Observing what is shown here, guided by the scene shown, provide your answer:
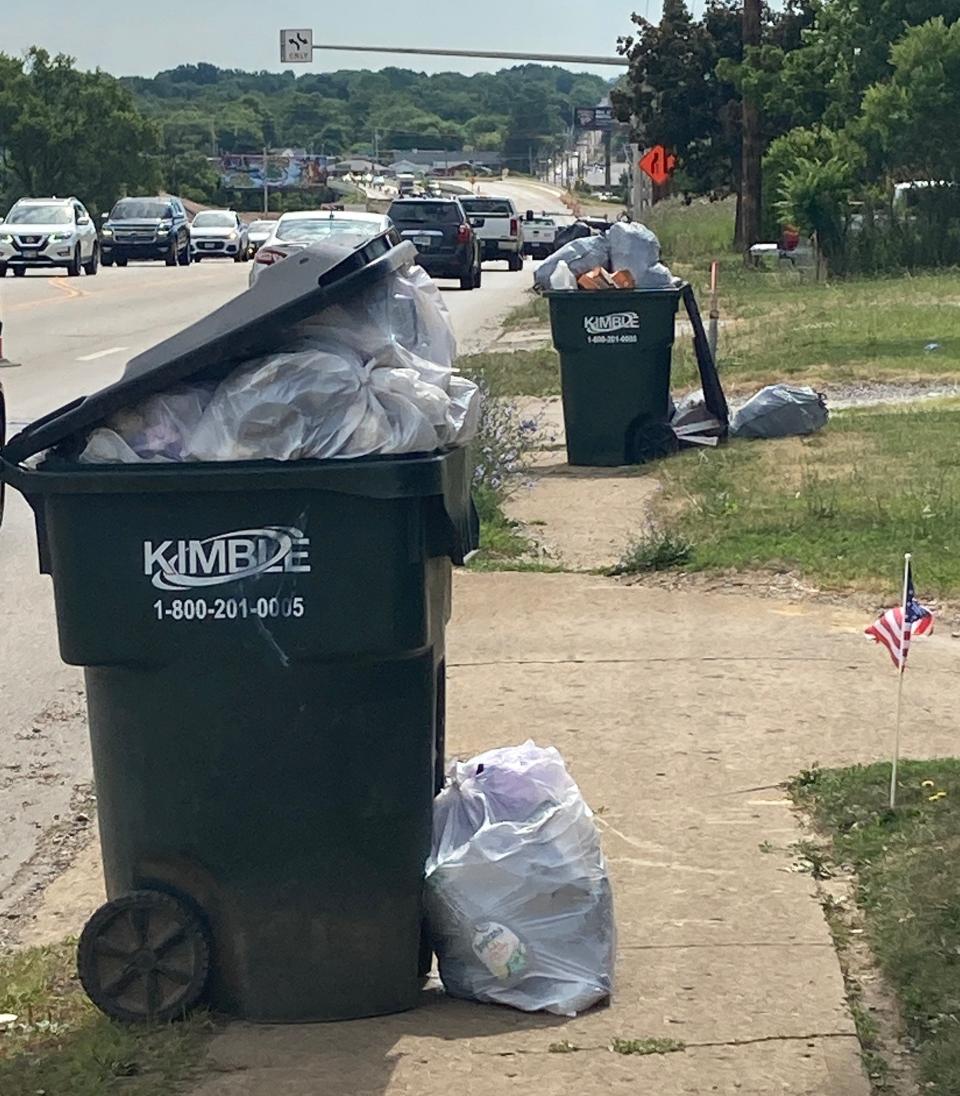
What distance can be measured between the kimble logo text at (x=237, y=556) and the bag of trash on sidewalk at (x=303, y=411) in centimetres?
16

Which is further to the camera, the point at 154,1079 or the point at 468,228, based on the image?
the point at 468,228

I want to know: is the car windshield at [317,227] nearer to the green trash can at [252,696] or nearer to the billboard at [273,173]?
the green trash can at [252,696]

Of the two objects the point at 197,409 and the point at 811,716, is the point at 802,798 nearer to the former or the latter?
the point at 811,716

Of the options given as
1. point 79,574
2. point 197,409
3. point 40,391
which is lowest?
point 40,391

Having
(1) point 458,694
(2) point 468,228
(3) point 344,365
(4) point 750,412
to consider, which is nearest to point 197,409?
(3) point 344,365

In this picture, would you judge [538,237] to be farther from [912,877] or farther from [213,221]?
[912,877]

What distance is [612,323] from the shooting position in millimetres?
12297

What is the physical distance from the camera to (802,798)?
5656 millimetres

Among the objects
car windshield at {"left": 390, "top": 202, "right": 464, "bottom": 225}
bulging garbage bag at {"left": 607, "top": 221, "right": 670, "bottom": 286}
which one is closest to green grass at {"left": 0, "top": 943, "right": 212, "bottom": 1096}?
bulging garbage bag at {"left": 607, "top": 221, "right": 670, "bottom": 286}

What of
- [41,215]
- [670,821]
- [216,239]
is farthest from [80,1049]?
[216,239]

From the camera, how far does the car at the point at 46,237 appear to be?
39000 millimetres

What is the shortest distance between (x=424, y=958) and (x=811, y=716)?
2611 mm

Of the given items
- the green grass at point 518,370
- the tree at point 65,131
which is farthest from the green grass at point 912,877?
the tree at point 65,131

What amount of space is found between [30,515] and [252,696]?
760 centimetres
